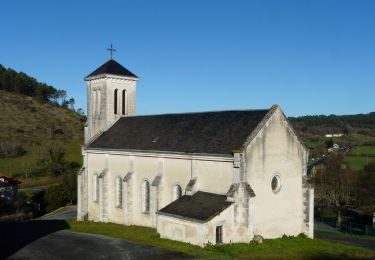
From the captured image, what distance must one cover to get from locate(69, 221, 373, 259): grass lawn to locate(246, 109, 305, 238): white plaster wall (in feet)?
3.71

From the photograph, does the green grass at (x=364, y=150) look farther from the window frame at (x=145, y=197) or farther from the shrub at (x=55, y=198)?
the window frame at (x=145, y=197)

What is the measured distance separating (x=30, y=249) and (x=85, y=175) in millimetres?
17098

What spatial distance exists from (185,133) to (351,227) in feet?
89.2

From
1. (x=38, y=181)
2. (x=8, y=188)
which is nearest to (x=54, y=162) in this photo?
(x=38, y=181)

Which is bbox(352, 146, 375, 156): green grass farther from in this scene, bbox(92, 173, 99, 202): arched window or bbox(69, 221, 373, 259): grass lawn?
bbox(69, 221, 373, 259): grass lawn

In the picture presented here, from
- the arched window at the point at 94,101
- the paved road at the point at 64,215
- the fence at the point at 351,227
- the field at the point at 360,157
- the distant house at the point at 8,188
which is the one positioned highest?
the arched window at the point at 94,101

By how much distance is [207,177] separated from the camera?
1145 inches

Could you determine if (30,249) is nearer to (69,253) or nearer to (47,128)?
(69,253)

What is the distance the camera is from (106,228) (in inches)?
1315

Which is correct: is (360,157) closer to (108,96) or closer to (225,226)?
(108,96)

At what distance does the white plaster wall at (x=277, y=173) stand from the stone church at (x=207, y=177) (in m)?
0.07

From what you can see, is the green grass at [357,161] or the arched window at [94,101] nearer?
the arched window at [94,101]

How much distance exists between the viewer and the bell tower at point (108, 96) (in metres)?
42.9

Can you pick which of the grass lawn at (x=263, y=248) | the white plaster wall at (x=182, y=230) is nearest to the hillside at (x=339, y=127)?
the grass lawn at (x=263, y=248)
